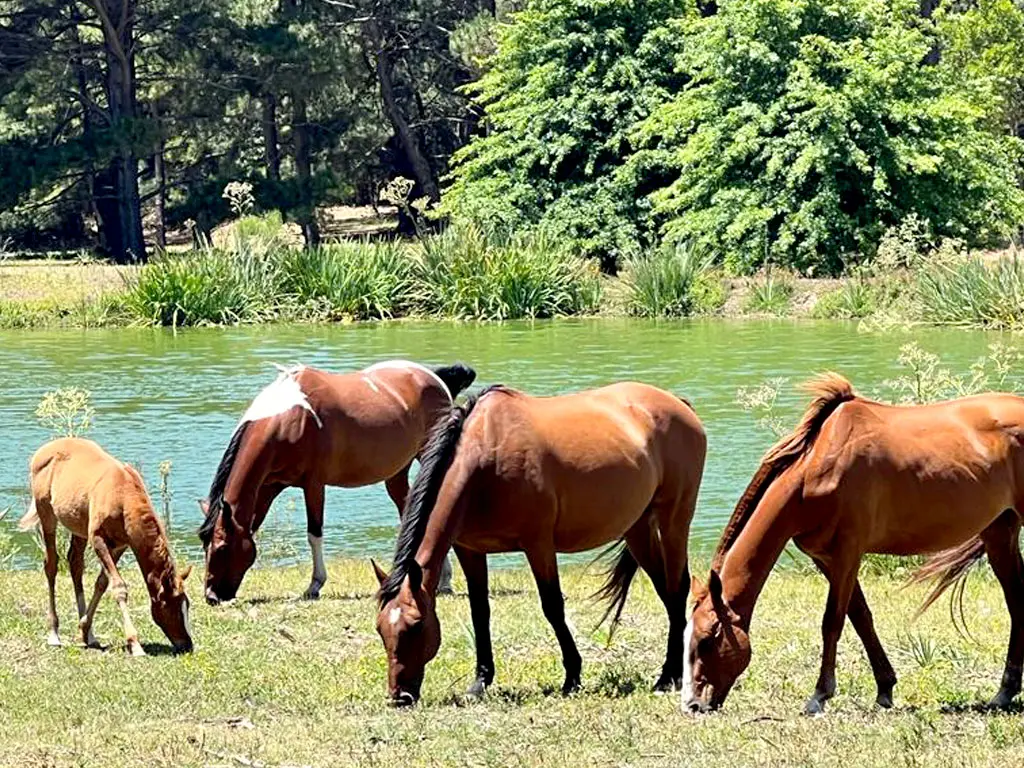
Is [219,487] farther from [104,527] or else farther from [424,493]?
[424,493]

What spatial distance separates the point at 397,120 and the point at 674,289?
48.6 ft

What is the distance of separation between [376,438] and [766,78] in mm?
24275

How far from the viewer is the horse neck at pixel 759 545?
25.1ft

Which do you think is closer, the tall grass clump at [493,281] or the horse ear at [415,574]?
the horse ear at [415,574]

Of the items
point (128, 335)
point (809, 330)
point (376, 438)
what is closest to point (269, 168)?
point (128, 335)

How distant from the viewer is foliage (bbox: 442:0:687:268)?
37.9 metres

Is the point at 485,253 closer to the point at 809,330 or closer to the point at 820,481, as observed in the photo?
the point at 809,330

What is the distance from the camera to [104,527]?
32.6 feet

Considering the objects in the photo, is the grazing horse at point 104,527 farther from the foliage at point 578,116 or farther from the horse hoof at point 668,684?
the foliage at point 578,116

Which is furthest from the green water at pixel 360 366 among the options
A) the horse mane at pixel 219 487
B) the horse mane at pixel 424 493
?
the horse mane at pixel 424 493

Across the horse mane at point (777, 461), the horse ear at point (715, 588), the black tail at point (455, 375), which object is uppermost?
the horse mane at point (777, 461)

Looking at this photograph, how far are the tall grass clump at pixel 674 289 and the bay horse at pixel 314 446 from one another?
2006 centimetres

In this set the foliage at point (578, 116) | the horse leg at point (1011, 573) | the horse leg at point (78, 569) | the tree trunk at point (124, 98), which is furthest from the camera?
the tree trunk at point (124, 98)

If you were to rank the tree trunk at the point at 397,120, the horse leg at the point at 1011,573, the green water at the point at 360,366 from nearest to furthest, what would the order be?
the horse leg at the point at 1011,573
the green water at the point at 360,366
the tree trunk at the point at 397,120
